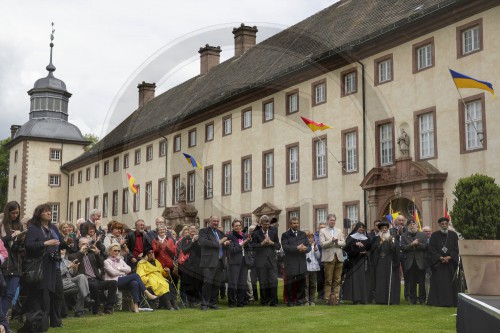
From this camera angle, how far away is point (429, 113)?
25.3 m

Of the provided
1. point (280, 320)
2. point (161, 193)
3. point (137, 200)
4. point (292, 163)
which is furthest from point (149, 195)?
point (280, 320)

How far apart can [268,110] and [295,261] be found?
19.9 m

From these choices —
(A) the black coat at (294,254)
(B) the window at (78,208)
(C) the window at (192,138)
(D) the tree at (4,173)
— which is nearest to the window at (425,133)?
(A) the black coat at (294,254)

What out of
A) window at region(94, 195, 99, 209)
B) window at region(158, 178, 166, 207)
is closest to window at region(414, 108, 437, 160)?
window at region(158, 178, 166, 207)

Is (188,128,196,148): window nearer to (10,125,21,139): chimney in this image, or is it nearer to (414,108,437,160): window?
(414,108,437,160): window

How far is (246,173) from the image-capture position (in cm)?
3625

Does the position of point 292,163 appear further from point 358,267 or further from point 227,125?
point 358,267

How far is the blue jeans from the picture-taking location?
1407 cm

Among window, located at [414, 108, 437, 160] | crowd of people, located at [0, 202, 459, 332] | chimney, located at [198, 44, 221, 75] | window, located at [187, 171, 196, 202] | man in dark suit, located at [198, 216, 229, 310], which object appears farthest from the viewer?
chimney, located at [198, 44, 221, 75]

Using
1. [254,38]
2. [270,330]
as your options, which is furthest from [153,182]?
[270,330]

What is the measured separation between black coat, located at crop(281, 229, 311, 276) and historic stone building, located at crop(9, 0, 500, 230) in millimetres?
9952

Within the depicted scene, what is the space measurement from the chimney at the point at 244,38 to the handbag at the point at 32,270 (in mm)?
36252

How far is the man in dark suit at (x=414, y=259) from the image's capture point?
15.8 meters

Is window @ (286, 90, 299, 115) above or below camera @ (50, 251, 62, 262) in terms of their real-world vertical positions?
above
